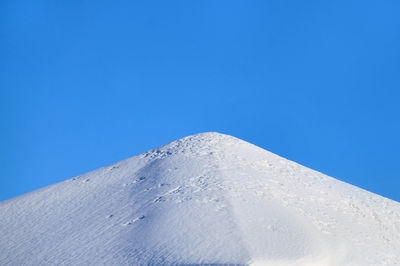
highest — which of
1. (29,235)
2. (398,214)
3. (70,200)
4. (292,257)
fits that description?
(70,200)

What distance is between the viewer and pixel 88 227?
191 inches

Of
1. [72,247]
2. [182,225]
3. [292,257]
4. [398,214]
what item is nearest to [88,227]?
[72,247]

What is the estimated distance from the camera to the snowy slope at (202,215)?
4164 mm

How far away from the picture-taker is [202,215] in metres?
4.51

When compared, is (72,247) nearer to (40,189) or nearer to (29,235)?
(29,235)

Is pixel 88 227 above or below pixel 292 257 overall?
above

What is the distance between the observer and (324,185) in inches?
226

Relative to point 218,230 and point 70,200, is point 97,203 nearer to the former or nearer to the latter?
Result: point 70,200

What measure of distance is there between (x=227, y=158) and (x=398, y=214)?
1945 mm

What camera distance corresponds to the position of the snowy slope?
4.16 m

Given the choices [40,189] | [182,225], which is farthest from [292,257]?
[40,189]

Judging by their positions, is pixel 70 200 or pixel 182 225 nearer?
pixel 182 225

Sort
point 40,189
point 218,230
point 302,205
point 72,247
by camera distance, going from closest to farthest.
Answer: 1. point 218,230
2. point 72,247
3. point 302,205
4. point 40,189

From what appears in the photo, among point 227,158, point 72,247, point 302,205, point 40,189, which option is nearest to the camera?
point 72,247
